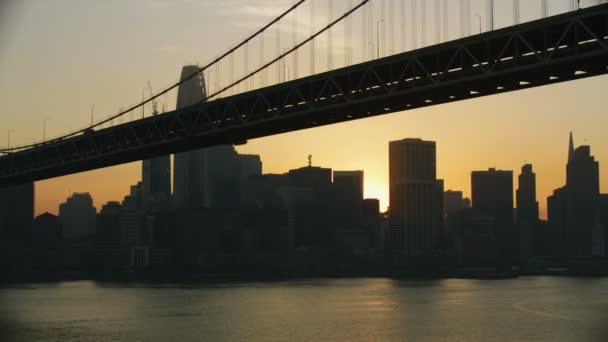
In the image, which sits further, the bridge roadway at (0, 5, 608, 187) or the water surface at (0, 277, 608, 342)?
the water surface at (0, 277, 608, 342)

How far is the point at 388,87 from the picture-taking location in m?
38.0

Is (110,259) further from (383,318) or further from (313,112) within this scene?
(313,112)

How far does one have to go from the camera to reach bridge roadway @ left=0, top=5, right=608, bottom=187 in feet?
104

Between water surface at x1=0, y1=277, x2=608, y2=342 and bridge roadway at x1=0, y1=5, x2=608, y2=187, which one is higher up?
bridge roadway at x1=0, y1=5, x2=608, y2=187

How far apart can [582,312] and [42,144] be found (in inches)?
1329

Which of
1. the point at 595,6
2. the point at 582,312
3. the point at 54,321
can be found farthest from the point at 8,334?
the point at 582,312

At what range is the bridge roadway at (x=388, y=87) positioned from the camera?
31.5 metres

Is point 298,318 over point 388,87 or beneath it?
beneath

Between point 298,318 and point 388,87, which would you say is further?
point 298,318

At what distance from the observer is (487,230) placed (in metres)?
193

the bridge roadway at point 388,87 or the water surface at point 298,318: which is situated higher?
the bridge roadway at point 388,87

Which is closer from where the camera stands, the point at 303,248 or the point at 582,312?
the point at 582,312

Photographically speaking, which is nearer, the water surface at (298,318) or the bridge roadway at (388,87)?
the bridge roadway at (388,87)

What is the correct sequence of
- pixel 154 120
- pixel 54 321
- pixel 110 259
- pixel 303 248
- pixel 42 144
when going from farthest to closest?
1. pixel 303 248
2. pixel 110 259
3. pixel 42 144
4. pixel 54 321
5. pixel 154 120
